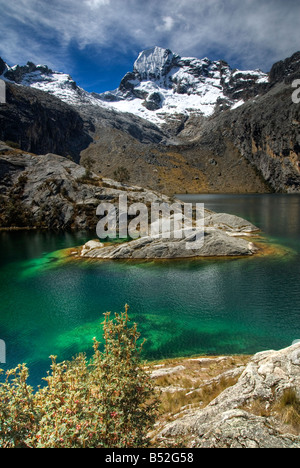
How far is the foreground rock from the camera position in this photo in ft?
21.9

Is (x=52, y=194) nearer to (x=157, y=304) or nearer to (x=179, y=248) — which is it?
(x=179, y=248)

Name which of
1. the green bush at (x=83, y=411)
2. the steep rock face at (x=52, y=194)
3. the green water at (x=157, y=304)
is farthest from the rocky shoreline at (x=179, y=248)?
the green bush at (x=83, y=411)

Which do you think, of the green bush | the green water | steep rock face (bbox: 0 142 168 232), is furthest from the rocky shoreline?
the green bush

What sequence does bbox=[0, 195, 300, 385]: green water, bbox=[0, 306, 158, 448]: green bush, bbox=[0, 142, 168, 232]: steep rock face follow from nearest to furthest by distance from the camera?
bbox=[0, 306, 158, 448]: green bush, bbox=[0, 195, 300, 385]: green water, bbox=[0, 142, 168, 232]: steep rock face

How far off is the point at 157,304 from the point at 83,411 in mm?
21849

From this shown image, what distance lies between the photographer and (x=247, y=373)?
10.7m

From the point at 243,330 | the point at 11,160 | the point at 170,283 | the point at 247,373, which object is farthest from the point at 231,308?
the point at 11,160

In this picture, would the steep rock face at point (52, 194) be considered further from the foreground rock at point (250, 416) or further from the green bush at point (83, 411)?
the green bush at point (83, 411)

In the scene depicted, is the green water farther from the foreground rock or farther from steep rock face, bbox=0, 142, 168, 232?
steep rock face, bbox=0, 142, 168, 232

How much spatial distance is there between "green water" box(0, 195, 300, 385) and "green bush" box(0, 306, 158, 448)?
40.1 ft

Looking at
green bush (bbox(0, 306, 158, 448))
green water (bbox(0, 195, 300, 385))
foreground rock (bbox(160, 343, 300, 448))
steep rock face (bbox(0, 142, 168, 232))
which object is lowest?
green water (bbox(0, 195, 300, 385))

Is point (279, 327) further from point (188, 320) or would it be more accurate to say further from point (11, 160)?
point (11, 160)

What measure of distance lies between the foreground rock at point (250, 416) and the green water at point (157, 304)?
9.65 m

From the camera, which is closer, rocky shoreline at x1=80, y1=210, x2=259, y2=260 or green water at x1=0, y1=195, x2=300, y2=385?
green water at x1=0, y1=195, x2=300, y2=385
